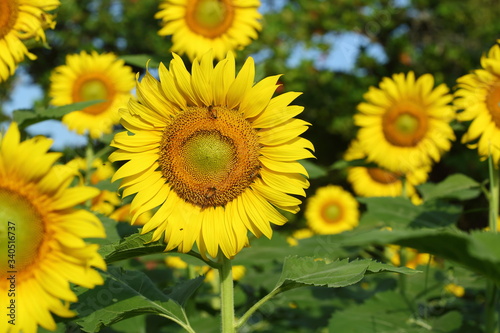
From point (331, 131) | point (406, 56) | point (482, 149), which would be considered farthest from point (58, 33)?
point (482, 149)

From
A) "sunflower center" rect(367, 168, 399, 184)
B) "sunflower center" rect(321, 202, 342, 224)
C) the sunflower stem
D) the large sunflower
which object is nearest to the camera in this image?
the large sunflower

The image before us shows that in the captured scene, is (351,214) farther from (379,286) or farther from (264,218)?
(264,218)

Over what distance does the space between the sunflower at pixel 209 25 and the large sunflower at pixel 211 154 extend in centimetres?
175

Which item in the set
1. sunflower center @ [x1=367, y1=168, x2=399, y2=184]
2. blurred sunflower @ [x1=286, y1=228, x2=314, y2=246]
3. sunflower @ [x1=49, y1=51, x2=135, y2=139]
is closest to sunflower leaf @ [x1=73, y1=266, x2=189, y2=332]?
blurred sunflower @ [x1=286, y1=228, x2=314, y2=246]

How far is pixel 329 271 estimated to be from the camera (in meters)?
1.88

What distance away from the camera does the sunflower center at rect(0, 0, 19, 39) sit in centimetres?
247

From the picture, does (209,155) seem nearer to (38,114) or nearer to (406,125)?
(38,114)

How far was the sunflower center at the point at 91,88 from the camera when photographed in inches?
186

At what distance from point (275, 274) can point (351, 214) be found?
3207 mm

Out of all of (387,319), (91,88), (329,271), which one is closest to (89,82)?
(91,88)

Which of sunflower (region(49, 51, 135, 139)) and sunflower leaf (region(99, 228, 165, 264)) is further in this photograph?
sunflower (region(49, 51, 135, 139))

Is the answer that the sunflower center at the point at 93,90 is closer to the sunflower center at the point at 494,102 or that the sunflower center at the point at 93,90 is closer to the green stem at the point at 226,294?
the sunflower center at the point at 494,102

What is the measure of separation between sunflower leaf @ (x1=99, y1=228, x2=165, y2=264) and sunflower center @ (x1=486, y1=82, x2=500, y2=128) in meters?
1.79

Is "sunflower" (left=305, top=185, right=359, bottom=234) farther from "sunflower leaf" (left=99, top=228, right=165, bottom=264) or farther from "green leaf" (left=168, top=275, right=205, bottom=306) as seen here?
"sunflower leaf" (left=99, top=228, right=165, bottom=264)
